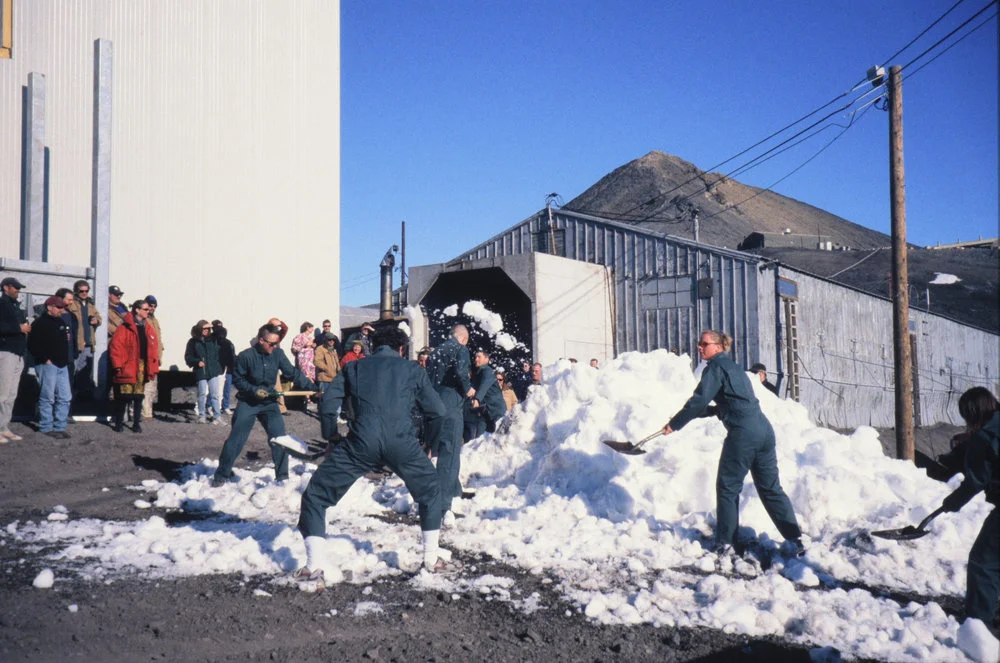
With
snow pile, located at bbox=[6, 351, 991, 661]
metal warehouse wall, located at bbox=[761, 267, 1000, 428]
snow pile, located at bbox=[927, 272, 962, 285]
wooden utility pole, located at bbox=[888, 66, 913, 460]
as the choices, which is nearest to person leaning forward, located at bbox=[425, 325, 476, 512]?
snow pile, located at bbox=[6, 351, 991, 661]

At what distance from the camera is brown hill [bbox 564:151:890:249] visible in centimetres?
9812

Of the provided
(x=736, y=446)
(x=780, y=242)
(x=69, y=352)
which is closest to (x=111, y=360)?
(x=69, y=352)

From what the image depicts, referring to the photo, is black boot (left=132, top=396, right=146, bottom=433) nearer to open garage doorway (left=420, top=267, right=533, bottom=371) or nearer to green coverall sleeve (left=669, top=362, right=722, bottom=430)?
green coverall sleeve (left=669, top=362, right=722, bottom=430)

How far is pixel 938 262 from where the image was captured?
168ft

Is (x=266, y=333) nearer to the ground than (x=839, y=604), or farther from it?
farther from it

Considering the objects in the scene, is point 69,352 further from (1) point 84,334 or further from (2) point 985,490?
(2) point 985,490

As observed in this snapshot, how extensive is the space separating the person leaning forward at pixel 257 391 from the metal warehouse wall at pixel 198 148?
7182mm

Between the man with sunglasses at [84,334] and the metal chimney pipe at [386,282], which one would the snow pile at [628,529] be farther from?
the metal chimney pipe at [386,282]

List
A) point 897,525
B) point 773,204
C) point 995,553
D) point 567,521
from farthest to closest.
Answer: point 773,204 < point 567,521 < point 897,525 < point 995,553

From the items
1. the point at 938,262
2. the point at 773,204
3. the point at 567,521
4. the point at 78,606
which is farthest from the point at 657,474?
the point at 773,204

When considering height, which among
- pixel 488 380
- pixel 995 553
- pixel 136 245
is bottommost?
pixel 995 553

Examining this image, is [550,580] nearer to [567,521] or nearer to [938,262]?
[567,521]

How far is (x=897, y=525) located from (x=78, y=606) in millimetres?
6697

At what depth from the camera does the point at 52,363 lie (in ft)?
33.7
